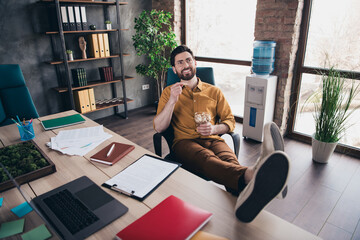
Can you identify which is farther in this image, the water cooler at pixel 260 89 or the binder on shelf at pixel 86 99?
the binder on shelf at pixel 86 99

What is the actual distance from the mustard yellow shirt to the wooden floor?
33.1 inches

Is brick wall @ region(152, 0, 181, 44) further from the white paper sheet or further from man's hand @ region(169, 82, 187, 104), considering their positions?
the white paper sheet

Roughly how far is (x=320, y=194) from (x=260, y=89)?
Result: 133 centimetres

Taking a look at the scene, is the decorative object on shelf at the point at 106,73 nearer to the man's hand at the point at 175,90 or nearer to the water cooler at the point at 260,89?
the water cooler at the point at 260,89

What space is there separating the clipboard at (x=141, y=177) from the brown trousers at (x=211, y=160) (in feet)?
0.86

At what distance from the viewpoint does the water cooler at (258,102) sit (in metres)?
2.95

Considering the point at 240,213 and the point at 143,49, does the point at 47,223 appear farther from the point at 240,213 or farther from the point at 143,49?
the point at 143,49

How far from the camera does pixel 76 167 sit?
130cm

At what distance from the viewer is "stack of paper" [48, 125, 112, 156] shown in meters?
1.47

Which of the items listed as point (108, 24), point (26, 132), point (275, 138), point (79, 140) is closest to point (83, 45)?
point (108, 24)

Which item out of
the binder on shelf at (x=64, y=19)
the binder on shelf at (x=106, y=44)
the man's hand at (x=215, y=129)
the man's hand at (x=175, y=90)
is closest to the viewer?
the man's hand at (x=215, y=129)

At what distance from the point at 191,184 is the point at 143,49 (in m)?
3.13

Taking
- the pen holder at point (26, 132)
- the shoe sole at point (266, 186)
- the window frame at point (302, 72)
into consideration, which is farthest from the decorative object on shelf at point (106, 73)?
the shoe sole at point (266, 186)

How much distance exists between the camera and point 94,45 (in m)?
3.54
